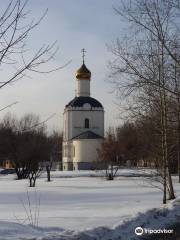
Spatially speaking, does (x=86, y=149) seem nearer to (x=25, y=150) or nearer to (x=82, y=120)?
(x=82, y=120)

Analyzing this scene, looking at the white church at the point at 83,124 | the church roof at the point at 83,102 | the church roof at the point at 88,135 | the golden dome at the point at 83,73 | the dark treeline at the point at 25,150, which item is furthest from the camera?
the golden dome at the point at 83,73

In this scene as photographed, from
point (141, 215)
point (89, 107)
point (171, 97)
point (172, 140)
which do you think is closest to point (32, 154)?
point (172, 140)

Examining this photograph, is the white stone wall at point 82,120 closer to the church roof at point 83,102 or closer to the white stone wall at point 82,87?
the church roof at point 83,102

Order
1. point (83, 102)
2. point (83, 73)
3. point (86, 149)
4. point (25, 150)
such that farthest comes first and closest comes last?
point (83, 73) → point (83, 102) → point (86, 149) → point (25, 150)

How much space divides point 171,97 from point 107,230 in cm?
893

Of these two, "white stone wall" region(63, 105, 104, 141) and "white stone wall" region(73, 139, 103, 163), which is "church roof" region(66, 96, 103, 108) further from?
"white stone wall" region(73, 139, 103, 163)

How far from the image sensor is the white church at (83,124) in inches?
3164

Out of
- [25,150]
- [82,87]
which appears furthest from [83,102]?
[25,150]

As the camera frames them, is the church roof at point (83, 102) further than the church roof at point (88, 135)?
Yes

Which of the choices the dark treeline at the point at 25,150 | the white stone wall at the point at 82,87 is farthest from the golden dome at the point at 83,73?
the dark treeline at the point at 25,150

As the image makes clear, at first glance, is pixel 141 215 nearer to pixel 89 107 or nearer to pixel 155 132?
pixel 155 132

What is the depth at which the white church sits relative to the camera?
80.4m

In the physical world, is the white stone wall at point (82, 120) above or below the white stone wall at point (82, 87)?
below

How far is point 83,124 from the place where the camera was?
8281 cm
